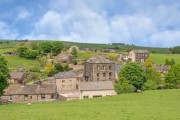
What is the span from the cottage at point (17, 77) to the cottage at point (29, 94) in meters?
31.9

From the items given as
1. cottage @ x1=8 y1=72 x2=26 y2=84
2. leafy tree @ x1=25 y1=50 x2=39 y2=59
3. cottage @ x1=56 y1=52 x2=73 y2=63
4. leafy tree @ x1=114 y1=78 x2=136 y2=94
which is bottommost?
leafy tree @ x1=114 y1=78 x2=136 y2=94

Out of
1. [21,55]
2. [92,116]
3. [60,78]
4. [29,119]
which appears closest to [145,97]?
[92,116]

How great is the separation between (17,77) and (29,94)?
36725mm

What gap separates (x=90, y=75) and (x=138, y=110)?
2387 inches

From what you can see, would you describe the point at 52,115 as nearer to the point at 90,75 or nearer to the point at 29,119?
the point at 29,119

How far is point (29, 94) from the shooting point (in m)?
82.2

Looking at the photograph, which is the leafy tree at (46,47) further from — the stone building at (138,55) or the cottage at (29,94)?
the cottage at (29,94)

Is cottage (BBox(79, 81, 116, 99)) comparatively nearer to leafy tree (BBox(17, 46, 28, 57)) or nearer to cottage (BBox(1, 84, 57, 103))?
cottage (BBox(1, 84, 57, 103))

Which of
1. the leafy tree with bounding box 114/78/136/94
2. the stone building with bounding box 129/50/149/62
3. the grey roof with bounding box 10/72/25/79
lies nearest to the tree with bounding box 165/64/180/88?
the leafy tree with bounding box 114/78/136/94

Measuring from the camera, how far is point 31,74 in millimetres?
121562

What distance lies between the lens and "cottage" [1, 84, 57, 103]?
81812mm

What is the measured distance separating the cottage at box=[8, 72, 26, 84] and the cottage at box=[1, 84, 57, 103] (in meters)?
31.9

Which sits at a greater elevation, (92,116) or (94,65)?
(94,65)

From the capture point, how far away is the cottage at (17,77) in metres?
116
